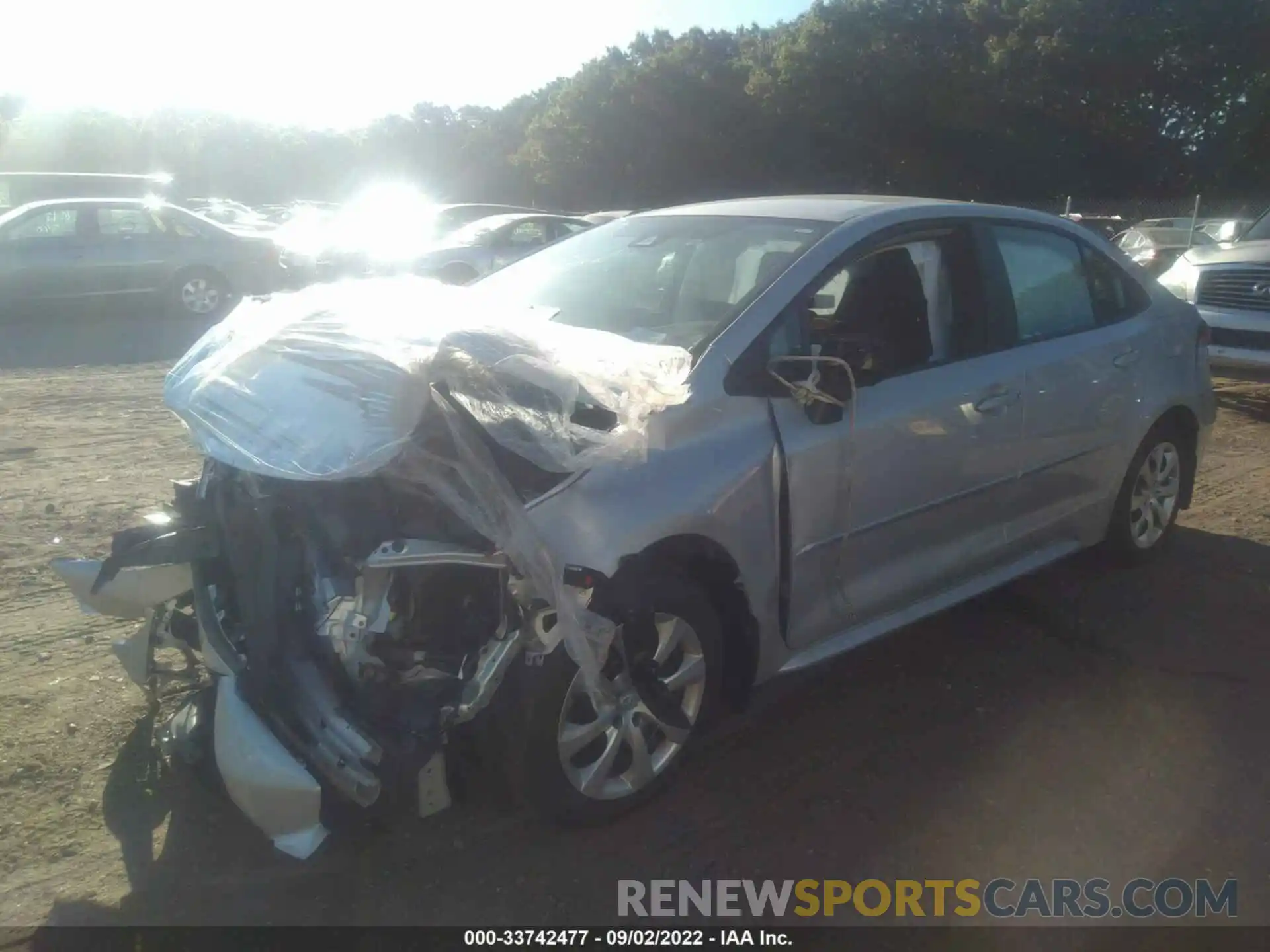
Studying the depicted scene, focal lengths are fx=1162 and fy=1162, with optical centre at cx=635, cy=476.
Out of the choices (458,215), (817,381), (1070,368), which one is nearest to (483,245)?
(458,215)

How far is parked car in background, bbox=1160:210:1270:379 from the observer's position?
8938mm

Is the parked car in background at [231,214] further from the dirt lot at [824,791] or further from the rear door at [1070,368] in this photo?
the dirt lot at [824,791]

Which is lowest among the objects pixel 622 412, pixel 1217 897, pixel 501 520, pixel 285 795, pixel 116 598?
pixel 1217 897

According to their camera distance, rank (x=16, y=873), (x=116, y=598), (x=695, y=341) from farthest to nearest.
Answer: (x=695, y=341) < (x=116, y=598) < (x=16, y=873)

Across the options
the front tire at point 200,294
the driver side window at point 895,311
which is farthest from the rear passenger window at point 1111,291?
the front tire at point 200,294

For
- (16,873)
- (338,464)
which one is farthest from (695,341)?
(16,873)

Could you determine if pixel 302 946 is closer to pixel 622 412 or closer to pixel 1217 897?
pixel 622 412

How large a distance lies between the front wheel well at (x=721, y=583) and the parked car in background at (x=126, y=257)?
39.3ft

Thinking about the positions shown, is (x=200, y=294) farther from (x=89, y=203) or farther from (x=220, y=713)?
(x=220, y=713)

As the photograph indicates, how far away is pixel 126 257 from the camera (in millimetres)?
13586

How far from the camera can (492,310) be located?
3719 mm

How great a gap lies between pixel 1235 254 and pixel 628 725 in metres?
8.31

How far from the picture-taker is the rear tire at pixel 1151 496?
17.3ft

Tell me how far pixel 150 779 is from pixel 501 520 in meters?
1.52
